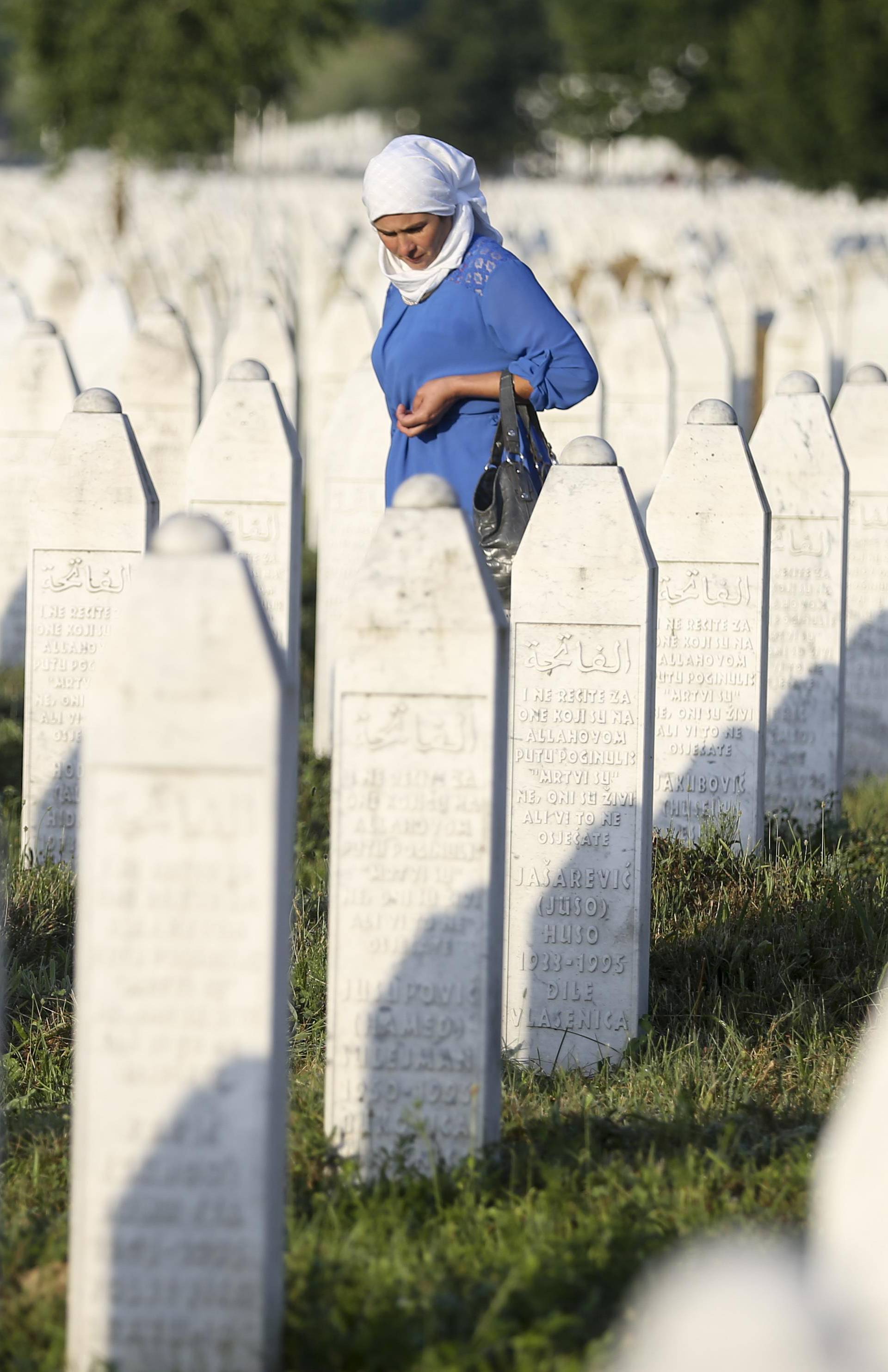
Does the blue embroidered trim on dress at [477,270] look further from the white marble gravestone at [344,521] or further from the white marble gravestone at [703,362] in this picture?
the white marble gravestone at [703,362]

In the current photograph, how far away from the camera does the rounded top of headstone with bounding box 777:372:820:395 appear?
6.51 metres

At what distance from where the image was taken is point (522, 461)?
16.4 feet

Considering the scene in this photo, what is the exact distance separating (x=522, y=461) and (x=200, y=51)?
751 inches

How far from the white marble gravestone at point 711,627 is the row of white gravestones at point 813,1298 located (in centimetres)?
297

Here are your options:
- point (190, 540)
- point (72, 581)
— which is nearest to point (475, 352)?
point (72, 581)

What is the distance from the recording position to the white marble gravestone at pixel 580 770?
14.4 ft

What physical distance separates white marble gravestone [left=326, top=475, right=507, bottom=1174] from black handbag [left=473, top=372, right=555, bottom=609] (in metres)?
1.36

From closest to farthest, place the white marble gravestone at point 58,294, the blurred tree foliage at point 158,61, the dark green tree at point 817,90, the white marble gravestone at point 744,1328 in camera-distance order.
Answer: the white marble gravestone at point 744,1328
the white marble gravestone at point 58,294
the blurred tree foliage at point 158,61
the dark green tree at point 817,90

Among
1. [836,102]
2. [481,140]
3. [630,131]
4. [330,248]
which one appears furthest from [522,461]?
[481,140]

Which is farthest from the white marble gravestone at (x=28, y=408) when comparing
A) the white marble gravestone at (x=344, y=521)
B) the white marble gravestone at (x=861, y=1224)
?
the white marble gravestone at (x=861, y=1224)

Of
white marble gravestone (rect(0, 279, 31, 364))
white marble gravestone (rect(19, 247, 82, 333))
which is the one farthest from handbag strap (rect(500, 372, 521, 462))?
white marble gravestone (rect(19, 247, 82, 333))

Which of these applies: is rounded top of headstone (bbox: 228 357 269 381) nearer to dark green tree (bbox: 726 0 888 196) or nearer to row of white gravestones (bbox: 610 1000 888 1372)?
row of white gravestones (bbox: 610 1000 888 1372)

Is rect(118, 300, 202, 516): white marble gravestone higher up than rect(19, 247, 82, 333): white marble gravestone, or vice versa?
rect(19, 247, 82, 333): white marble gravestone

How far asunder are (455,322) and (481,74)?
66413 mm
